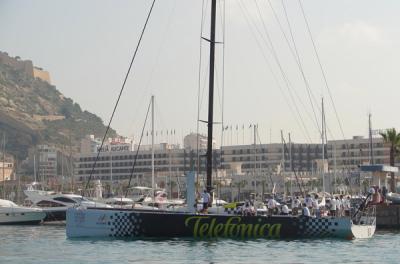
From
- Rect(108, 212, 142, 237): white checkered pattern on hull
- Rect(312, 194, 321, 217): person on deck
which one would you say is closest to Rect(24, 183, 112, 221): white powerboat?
Rect(108, 212, 142, 237): white checkered pattern on hull

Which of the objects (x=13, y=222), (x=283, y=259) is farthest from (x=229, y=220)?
(x=13, y=222)

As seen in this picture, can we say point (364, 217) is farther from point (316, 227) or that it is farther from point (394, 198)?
point (394, 198)

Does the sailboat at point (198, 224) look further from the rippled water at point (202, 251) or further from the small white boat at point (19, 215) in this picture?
the small white boat at point (19, 215)

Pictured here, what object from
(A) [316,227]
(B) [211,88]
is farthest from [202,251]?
(B) [211,88]

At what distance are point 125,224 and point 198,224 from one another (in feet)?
12.8

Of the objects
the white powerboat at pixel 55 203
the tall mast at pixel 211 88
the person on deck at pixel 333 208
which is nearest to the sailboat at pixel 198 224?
the person on deck at pixel 333 208

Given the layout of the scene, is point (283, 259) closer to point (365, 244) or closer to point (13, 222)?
point (365, 244)

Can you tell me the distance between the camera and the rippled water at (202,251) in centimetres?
3278

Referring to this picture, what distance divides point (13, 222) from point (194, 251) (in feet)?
149

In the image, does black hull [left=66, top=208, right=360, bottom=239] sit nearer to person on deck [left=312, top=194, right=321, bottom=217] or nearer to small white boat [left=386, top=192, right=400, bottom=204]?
person on deck [left=312, top=194, right=321, bottom=217]

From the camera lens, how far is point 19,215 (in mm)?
77500

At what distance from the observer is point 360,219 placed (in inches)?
1758

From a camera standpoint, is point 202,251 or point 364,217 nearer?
point 202,251

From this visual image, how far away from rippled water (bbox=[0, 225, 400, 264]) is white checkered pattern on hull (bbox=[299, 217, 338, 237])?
2.27ft
